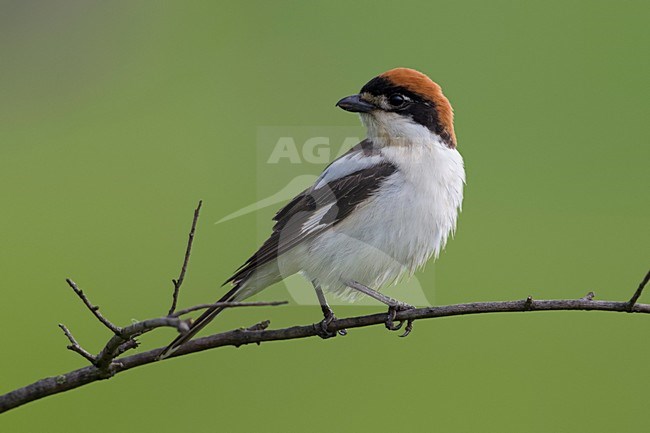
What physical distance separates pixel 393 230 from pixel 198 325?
3.48 feet

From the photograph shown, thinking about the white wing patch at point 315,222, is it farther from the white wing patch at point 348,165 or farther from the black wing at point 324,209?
the white wing patch at point 348,165

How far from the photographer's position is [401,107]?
4.21 metres

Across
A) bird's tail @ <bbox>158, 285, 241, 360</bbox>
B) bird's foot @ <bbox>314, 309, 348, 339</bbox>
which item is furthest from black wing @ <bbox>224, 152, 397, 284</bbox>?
bird's foot @ <bbox>314, 309, 348, 339</bbox>

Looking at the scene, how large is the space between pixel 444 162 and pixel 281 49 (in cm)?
783

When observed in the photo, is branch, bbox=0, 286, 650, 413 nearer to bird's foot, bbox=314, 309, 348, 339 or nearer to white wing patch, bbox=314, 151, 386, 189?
bird's foot, bbox=314, 309, 348, 339

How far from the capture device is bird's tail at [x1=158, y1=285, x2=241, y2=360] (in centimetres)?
285

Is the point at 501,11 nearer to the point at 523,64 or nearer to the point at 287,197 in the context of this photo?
the point at 523,64

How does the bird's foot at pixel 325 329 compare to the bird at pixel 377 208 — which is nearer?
the bird's foot at pixel 325 329

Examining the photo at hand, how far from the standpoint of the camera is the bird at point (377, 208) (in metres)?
3.99

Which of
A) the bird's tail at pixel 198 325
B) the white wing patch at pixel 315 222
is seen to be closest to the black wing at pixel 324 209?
the white wing patch at pixel 315 222

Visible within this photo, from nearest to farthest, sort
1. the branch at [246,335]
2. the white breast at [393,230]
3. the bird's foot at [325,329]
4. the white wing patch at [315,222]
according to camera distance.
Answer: the branch at [246,335] → the bird's foot at [325,329] → the white breast at [393,230] → the white wing patch at [315,222]

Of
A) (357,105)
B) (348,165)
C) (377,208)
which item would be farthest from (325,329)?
(357,105)

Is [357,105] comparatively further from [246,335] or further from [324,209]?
[246,335]

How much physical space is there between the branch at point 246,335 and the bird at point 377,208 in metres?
0.68
